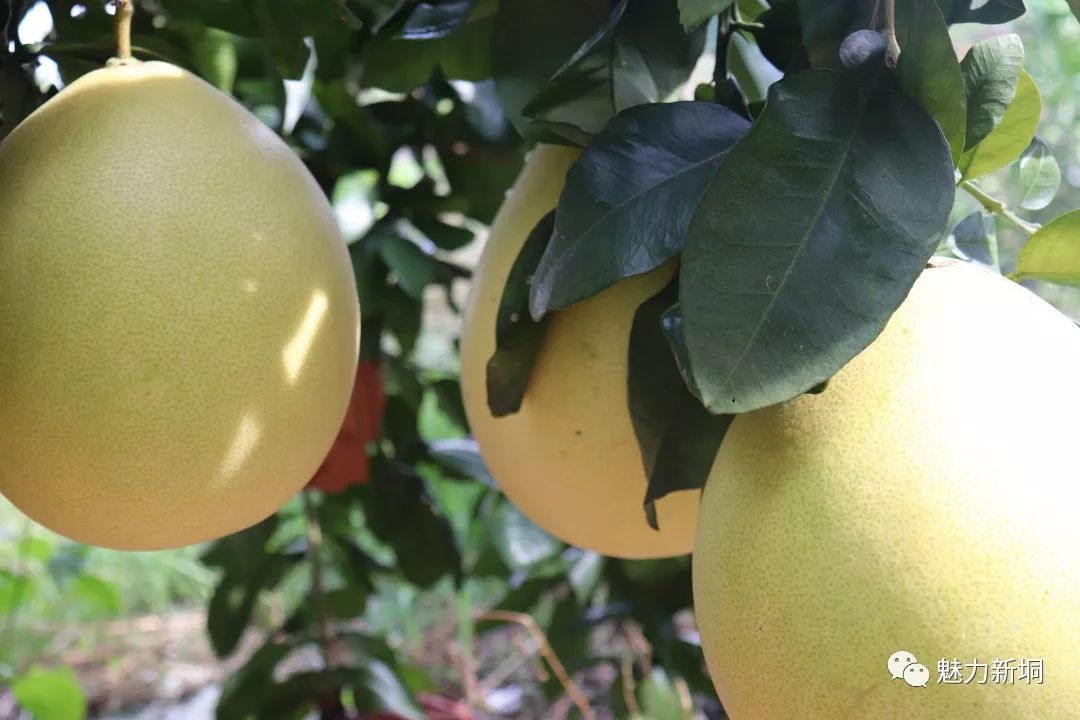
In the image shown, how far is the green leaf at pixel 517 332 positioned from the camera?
59cm

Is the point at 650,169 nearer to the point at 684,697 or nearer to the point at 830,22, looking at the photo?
the point at 830,22

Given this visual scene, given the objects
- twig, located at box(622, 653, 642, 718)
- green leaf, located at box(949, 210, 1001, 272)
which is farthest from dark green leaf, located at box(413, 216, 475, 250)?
green leaf, located at box(949, 210, 1001, 272)

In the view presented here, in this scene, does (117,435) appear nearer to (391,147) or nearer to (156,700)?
(391,147)

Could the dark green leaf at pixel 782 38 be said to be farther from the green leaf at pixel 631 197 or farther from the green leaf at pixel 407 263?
the green leaf at pixel 407 263

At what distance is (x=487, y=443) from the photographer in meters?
0.68

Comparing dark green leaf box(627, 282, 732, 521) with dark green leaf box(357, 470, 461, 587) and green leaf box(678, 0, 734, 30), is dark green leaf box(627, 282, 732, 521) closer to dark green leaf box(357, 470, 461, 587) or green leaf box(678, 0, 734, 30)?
green leaf box(678, 0, 734, 30)

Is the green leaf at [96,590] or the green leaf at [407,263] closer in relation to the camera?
the green leaf at [407,263]

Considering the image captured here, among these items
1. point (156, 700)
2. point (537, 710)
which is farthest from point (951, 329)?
point (156, 700)

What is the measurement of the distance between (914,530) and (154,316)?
33 centimetres

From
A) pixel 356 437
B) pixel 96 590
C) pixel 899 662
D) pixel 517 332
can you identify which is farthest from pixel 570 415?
pixel 96 590

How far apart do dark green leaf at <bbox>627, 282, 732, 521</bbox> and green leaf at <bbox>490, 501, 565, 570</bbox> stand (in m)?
0.53

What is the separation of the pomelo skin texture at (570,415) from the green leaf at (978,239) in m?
0.16

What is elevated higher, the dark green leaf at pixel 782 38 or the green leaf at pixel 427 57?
the dark green leaf at pixel 782 38

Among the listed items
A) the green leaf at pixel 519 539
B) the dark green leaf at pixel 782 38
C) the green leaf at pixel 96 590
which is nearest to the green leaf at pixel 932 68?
the dark green leaf at pixel 782 38
